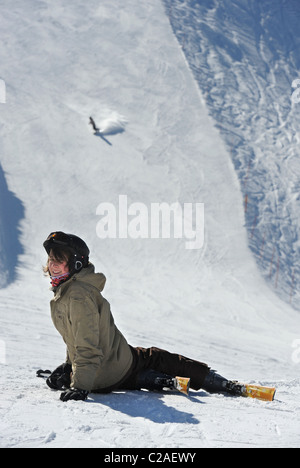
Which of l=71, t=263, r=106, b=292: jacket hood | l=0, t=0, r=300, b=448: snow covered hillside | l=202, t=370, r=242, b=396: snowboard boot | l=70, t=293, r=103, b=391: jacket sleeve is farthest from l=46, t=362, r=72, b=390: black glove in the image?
l=202, t=370, r=242, b=396: snowboard boot

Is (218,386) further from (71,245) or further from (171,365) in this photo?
(71,245)

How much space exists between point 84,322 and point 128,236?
36.0 ft

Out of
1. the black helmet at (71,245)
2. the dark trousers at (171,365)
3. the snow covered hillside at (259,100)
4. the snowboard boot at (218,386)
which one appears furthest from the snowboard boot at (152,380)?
the snow covered hillside at (259,100)

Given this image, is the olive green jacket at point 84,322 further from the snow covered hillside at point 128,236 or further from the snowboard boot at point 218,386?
the snowboard boot at point 218,386

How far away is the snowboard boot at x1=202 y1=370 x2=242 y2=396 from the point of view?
378cm

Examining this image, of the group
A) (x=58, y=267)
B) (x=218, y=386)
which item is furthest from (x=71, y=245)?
(x=218, y=386)

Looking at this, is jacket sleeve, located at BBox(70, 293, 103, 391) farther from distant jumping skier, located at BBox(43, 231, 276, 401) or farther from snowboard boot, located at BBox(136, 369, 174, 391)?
snowboard boot, located at BBox(136, 369, 174, 391)

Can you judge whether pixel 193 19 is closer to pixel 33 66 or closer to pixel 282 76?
pixel 282 76

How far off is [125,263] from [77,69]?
979cm

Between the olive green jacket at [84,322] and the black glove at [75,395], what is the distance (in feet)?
0.13

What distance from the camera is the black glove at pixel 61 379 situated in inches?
134

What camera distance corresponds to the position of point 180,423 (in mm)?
2633

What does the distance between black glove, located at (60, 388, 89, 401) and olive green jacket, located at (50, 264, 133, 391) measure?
0.13 ft

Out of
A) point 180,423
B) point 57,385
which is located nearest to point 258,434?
point 180,423
